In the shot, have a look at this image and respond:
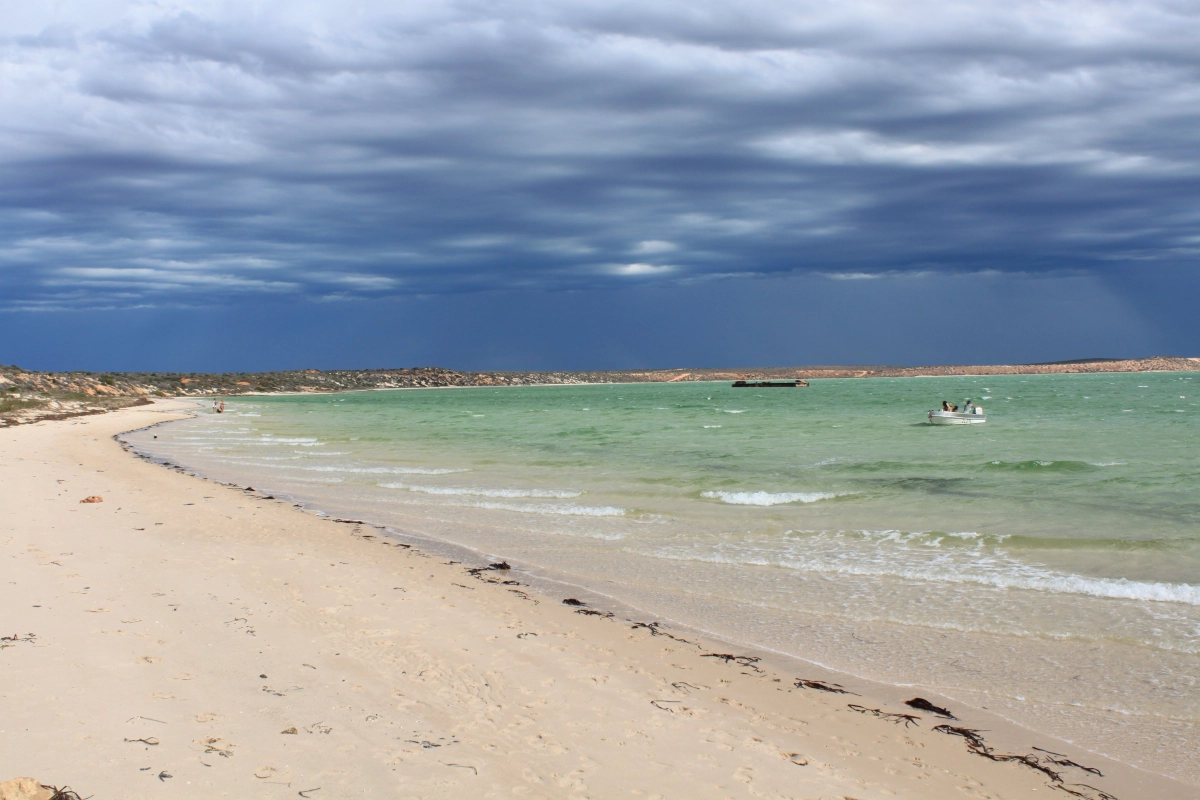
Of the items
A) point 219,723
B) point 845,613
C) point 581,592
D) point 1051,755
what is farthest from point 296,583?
point 1051,755

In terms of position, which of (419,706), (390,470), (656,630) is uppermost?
(419,706)

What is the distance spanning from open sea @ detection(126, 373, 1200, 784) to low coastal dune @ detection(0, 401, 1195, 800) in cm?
90

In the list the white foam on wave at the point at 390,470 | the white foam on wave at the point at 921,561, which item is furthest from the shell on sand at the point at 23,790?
the white foam on wave at the point at 390,470

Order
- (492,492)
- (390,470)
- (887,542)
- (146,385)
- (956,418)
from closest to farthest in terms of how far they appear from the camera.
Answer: (887,542) < (492,492) < (390,470) < (956,418) < (146,385)

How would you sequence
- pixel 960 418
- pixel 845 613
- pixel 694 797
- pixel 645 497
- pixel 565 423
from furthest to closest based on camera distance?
1. pixel 565 423
2. pixel 960 418
3. pixel 645 497
4. pixel 845 613
5. pixel 694 797

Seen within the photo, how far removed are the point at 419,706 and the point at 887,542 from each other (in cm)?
849

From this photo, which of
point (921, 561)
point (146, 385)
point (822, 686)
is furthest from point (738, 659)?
point (146, 385)

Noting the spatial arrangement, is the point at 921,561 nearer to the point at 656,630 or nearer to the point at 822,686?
the point at 656,630

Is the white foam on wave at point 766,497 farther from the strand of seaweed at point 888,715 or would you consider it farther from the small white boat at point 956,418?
the small white boat at point 956,418

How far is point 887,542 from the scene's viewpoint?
12.0m

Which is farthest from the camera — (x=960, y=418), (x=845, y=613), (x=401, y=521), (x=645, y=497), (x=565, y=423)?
(x=565, y=423)

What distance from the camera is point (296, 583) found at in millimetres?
9039

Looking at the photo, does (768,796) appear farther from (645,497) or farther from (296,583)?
(645,497)

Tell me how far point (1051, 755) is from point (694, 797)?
2.49m
